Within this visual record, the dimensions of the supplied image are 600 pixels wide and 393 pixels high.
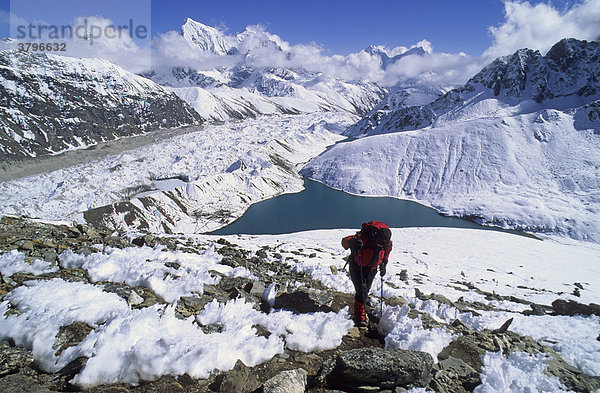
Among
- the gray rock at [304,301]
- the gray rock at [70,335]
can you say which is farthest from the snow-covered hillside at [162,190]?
the gray rock at [304,301]

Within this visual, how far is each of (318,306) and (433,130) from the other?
8639 centimetres

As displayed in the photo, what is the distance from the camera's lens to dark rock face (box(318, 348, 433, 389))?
12.0 feet

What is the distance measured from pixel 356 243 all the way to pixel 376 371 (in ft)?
8.60

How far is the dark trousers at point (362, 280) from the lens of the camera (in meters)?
5.86

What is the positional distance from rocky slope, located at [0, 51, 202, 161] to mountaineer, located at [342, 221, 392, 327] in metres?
142

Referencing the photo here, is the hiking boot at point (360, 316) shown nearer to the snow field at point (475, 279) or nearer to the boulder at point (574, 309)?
the snow field at point (475, 279)

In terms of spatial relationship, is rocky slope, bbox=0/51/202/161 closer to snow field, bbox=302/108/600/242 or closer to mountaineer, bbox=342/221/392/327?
snow field, bbox=302/108/600/242

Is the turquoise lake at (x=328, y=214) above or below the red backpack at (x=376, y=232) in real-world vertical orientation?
below

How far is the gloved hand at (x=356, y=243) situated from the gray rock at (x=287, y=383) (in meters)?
2.88

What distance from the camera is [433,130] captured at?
80250 mm

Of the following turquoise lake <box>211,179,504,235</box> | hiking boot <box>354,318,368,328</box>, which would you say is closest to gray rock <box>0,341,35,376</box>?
hiking boot <box>354,318,368,328</box>

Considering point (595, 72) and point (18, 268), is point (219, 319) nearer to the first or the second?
point (18, 268)

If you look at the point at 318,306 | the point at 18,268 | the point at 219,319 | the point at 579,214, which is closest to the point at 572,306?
the point at 318,306

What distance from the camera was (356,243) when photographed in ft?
19.4
